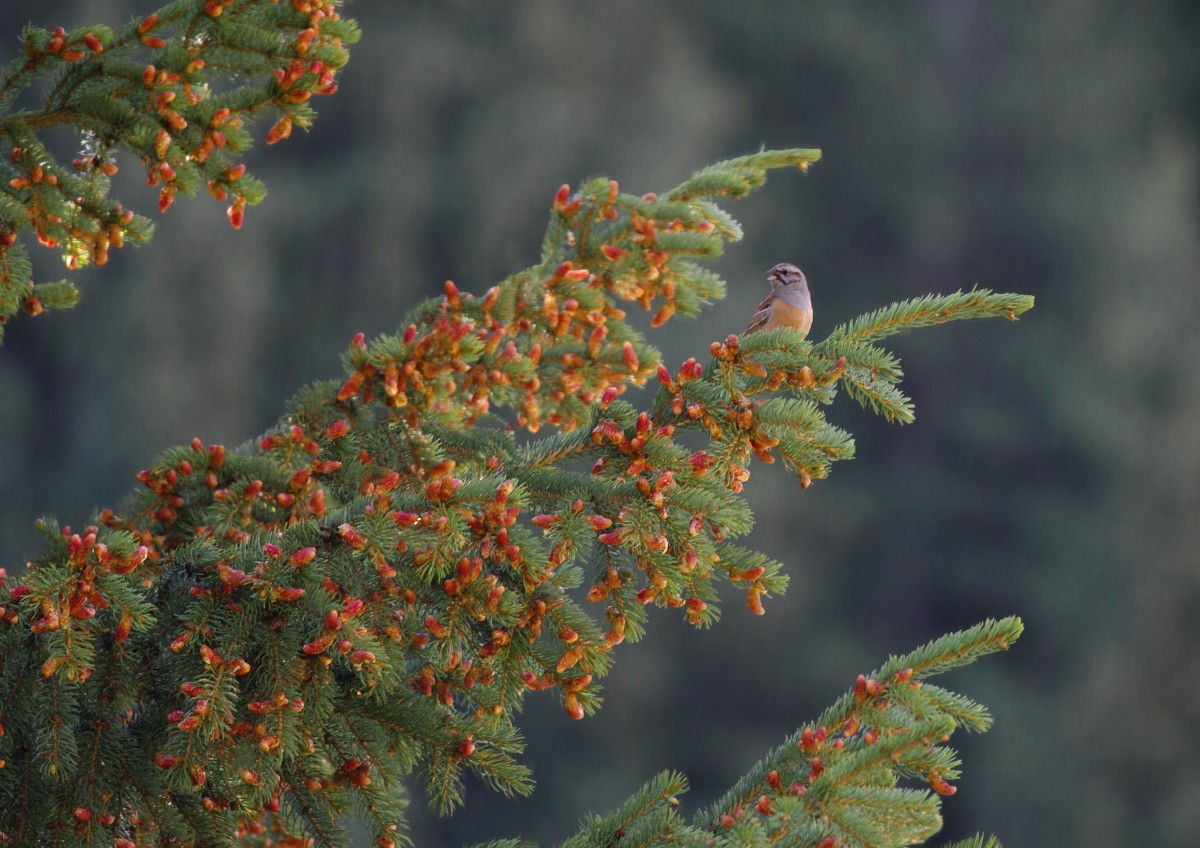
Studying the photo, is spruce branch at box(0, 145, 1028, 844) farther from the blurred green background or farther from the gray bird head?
the blurred green background

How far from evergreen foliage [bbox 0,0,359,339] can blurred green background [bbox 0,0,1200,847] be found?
6.69 m

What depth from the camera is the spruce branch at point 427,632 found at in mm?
1600

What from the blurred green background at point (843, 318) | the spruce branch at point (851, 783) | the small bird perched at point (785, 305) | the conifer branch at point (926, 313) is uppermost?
the blurred green background at point (843, 318)

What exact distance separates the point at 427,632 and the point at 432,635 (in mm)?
17

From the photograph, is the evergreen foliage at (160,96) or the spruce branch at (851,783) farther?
the evergreen foliage at (160,96)

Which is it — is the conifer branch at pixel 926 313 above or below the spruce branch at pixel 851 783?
above

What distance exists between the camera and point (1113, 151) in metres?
10.7

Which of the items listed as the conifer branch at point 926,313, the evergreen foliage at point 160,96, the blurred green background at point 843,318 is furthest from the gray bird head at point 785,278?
the blurred green background at point 843,318

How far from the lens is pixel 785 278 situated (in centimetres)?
371

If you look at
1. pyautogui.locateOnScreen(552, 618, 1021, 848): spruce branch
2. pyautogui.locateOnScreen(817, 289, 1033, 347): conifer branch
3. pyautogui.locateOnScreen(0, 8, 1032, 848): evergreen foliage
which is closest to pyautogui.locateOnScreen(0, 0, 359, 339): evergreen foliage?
pyautogui.locateOnScreen(0, 8, 1032, 848): evergreen foliage

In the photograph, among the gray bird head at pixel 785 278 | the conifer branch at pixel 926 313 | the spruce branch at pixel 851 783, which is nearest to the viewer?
the spruce branch at pixel 851 783

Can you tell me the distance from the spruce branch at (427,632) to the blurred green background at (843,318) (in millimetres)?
6693

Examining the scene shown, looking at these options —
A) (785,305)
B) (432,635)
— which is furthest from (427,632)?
(785,305)

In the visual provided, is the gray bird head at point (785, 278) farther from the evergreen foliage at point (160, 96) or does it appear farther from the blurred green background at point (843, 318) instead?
the blurred green background at point (843, 318)
